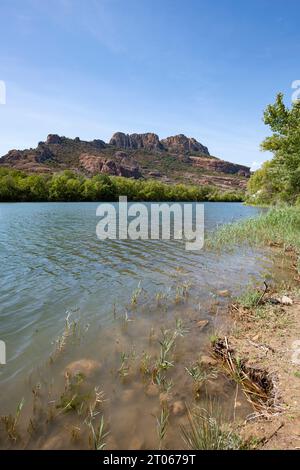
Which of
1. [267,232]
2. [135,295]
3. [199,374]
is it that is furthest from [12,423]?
[267,232]

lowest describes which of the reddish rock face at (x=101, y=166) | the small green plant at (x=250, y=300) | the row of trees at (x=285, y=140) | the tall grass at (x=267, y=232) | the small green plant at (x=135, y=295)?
the small green plant at (x=135, y=295)

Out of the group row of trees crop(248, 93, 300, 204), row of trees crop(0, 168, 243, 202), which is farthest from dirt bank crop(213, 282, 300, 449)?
row of trees crop(0, 168, 243, 202)

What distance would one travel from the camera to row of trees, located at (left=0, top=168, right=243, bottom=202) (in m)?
73.3

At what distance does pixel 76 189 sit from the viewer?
82688mm

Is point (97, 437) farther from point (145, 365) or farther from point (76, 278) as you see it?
point (76, 278)

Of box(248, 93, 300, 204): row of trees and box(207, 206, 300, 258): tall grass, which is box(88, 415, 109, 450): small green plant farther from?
box(248, 93, 300, 204): row of trees

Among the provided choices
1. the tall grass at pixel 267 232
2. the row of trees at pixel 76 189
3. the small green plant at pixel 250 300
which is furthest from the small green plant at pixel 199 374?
the row of trees at pixel 76 189

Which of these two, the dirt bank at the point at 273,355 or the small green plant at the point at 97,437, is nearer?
the dirt bank at the point at 273,355

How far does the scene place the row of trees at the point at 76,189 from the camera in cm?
7330

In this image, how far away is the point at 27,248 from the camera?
15.6m

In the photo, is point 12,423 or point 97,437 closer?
point 97,437

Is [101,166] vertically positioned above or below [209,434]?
above

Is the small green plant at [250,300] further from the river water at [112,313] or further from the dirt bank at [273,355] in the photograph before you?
the river water at [112,313]
